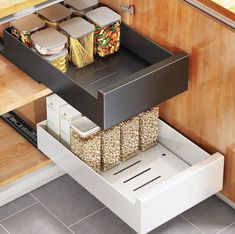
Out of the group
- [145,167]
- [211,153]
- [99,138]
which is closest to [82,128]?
[99,138]

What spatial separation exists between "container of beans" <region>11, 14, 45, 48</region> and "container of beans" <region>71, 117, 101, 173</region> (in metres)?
0.31

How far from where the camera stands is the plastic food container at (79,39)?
2637 millimetres

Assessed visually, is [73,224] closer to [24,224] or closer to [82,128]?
[24,224]

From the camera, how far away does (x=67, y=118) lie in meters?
2.72

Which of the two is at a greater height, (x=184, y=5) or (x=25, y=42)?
(x=184, y=5)

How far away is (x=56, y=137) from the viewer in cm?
283

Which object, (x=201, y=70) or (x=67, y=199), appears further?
(x=67, y=199)

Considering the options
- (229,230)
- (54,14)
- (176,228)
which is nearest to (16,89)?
(54,14)

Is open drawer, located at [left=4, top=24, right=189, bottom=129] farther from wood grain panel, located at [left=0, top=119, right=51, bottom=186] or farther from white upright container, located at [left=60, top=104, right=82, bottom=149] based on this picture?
wood grain panel, located at [left=0, top=119, right=51, bottom=186]

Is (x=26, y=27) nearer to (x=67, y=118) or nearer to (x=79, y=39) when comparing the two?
(x=79, y=39)

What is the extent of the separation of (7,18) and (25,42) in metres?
0.24

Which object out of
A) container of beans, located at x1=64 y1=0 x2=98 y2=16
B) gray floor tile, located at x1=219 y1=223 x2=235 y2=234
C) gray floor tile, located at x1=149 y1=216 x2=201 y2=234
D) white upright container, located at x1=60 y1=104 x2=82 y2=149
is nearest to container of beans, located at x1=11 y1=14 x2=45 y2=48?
container of beans, located at x1=64 y1=0 x2=98 y2=16

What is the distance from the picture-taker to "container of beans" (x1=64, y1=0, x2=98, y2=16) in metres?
2.75

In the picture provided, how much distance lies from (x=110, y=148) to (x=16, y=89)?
0.36 metres
